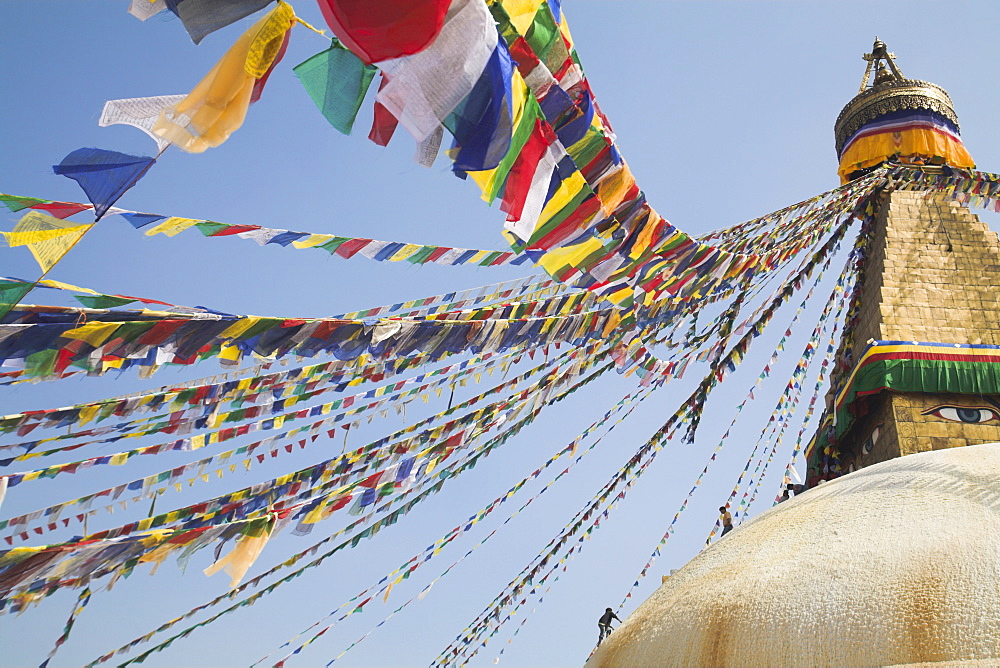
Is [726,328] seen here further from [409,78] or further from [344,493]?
[409,78]

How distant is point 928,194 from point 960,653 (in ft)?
25.6

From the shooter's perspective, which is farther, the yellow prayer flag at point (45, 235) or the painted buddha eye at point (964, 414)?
the painted buddha eye at point (964, 414)

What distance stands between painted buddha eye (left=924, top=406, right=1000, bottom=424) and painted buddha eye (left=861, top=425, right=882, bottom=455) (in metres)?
0.51

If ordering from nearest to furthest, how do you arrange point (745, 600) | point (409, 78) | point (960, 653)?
point (409, 78), point (960, 653), point (745, 600)

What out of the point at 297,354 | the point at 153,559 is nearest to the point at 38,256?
the point at 297,354

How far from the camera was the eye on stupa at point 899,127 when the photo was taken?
10359 mm

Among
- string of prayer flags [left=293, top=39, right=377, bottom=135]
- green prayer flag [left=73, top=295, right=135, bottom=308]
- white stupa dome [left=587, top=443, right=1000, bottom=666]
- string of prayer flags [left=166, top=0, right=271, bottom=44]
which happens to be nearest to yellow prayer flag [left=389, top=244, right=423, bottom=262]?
green prayer flag [left=73, top=295, right=135, bottom=308]

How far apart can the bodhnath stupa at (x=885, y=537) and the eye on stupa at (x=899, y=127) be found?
2.29m

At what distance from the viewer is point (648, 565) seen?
9.98 meters

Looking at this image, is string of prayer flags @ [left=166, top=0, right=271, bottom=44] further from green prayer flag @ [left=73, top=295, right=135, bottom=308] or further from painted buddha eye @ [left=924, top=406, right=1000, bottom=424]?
painted buddha eye @ [left=924, top=406, right=1000, bottom=424]

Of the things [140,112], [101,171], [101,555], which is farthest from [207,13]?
[101,555]

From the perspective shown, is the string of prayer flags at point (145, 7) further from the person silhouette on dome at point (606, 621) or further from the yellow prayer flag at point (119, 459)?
the person silhouette on dome at point (606, 621)

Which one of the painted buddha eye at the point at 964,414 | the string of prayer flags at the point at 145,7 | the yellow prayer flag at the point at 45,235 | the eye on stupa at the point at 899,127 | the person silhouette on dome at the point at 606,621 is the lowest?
the person silhouette on dome at the point at 606,621

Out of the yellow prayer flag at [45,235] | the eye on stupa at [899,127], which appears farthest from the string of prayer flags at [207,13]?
the eye on stupa at [899,127]
